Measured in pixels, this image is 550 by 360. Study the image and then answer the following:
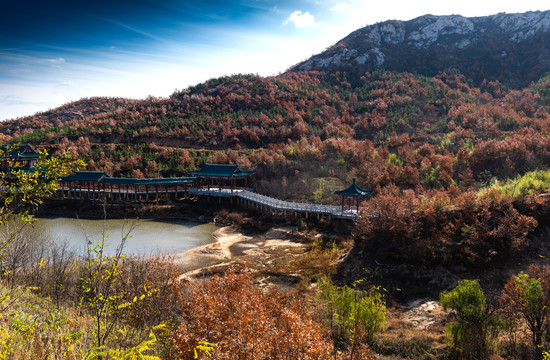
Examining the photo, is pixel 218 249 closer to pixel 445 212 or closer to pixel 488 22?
pixel 445 212

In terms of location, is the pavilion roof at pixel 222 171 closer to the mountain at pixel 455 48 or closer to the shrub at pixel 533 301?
the shrub at pixel 533 301

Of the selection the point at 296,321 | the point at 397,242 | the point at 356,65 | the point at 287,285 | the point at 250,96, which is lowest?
the point at 287,285

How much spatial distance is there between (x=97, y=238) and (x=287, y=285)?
66.6 ft

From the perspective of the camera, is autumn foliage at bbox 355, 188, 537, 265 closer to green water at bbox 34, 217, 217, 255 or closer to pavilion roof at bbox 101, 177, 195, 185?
green water at bbox 34, 217, 217, 255

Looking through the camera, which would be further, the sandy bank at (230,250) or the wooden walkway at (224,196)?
the wooden walkway at (224,196)

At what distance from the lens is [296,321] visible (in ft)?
30.3

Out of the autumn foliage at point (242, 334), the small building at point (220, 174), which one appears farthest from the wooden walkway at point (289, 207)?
the autumn foliage at point (242, 334)

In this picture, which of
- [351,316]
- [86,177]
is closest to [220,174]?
[86,177]

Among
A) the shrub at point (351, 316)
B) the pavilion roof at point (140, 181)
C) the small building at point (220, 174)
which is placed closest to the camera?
the shrub at point (351, 316)

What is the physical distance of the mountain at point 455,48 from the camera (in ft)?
270

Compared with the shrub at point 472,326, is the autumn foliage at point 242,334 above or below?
above

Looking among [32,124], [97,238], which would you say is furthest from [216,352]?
[32,124]


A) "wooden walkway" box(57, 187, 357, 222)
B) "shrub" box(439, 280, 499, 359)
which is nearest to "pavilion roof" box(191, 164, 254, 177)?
"wooden walkway" box(57, 187, 357, 222)

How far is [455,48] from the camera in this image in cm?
9444
